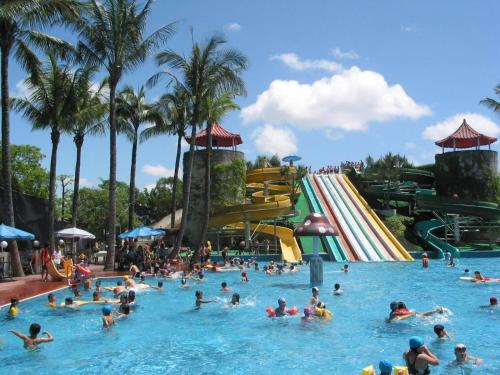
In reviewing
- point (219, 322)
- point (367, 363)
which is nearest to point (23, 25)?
point (219, 322)

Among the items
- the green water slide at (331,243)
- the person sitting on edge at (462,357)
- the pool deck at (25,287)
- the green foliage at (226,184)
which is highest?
the green foliage at (226,184)

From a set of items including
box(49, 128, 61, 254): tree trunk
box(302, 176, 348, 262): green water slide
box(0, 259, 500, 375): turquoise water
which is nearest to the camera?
box(0, 259, 500, 375): turquoise water

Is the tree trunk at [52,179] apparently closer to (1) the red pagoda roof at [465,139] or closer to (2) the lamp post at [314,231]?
(2) the lamp post at [314,231]

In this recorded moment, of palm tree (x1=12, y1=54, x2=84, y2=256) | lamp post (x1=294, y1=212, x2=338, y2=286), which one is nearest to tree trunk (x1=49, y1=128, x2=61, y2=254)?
palm tree (x1=12, y1=54, x2=84, y2=256)

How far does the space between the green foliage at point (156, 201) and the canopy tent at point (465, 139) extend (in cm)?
3235

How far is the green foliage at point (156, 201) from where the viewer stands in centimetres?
6431

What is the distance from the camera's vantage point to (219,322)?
42.4ft

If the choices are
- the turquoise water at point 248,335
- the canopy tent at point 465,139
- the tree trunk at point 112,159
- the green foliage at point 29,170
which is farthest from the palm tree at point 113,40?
the canopy tent at point 465,139

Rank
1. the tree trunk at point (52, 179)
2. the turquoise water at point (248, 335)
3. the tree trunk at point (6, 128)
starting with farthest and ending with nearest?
the tree trunk at point (52, 179), the tree trunk at point (6, 128), the turquoise water at point (248, 335)

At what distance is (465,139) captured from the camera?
4388 cm

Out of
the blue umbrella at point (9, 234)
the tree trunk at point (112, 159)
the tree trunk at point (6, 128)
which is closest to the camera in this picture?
the blue umbrella at point (9, 234)

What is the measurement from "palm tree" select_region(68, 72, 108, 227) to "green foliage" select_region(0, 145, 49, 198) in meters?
15.9

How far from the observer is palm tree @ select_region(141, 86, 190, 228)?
2661 centimetres

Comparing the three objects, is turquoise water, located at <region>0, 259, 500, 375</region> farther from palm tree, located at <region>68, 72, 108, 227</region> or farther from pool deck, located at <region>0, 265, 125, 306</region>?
palm tree, located at <region>68, 72, 108, 227</region>
